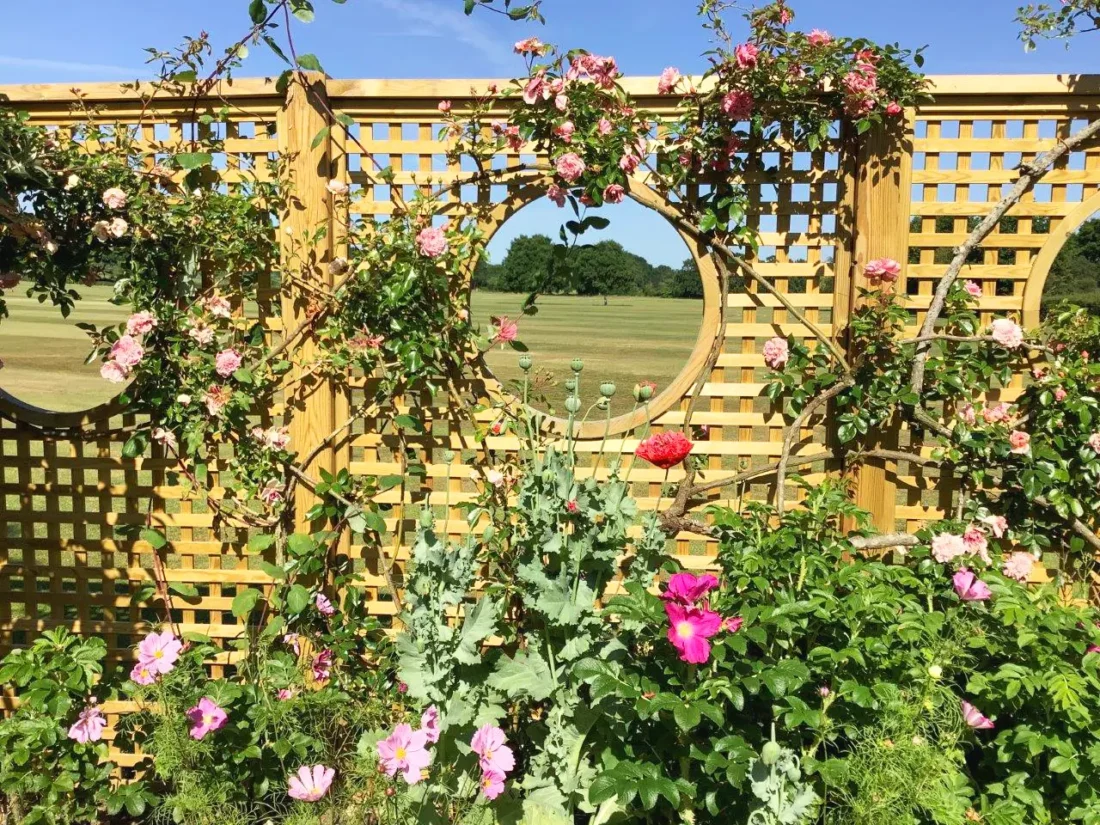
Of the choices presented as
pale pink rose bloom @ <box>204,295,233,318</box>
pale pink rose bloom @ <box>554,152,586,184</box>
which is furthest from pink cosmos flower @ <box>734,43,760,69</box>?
pale pink rose bloom @ <box>204,295,233,318</box>

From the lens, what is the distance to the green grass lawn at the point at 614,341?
14.2 metres

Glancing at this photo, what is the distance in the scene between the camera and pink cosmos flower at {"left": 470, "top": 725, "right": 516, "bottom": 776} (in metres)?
1.84

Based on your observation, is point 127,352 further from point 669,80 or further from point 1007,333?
point 1007,333

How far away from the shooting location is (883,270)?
2.45m

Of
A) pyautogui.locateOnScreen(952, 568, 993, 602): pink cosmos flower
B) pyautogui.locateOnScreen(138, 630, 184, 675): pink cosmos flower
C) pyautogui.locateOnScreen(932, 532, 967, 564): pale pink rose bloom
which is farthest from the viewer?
pyautogui.locateOnScreen(932, 532, 967, 564): pale pink rose bloom

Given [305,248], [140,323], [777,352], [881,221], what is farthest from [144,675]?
[881,221]

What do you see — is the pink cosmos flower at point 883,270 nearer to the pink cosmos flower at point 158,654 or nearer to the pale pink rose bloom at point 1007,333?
the pale pink rose bloom at point 1007,333

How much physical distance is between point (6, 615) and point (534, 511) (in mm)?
2085

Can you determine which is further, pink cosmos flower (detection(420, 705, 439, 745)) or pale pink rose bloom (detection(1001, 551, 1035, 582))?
pale pink rose bloom (detection(1001, 551, 1035, 582))

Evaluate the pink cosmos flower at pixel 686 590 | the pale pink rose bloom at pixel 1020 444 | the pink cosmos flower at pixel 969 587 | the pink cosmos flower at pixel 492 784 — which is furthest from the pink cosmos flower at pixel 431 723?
A: the pale pink rose bloom at pixel 1020 444

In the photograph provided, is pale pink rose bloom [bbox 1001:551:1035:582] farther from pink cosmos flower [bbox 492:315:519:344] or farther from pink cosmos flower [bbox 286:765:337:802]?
pink cosmos flower [bbox 286:765:337:802]

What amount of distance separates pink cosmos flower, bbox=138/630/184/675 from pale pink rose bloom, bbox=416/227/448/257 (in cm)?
135

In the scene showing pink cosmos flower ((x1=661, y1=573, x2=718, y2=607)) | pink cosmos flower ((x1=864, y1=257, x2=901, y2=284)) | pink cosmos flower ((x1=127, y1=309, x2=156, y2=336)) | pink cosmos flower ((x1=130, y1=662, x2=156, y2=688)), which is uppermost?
pink cosmos flower ((x1=864, y1=257, x2=901, y2=284))

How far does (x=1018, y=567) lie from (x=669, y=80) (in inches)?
73.1
